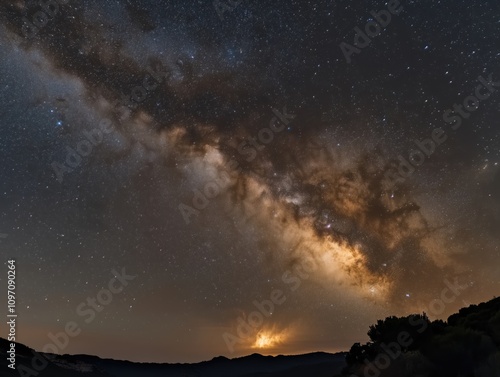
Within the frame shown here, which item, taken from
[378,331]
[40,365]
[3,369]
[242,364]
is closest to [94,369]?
[40,365]

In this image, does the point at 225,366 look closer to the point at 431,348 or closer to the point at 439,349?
the point at 431,348

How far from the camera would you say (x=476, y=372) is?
1471 centimetres

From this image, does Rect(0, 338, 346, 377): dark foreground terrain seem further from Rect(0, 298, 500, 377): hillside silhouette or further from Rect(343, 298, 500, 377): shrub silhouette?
Rect(343, 298, 500, 377): shrub silhouette

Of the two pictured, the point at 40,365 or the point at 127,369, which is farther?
the point at 127,369

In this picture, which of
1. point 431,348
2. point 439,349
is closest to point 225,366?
point 431,348

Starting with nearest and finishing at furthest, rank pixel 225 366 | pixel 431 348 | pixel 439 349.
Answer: pixel 439 349, pixel 431 348, pixel 225 366

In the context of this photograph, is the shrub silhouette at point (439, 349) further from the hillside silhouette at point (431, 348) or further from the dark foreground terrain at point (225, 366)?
the dark foreground terrain at point (225, 366)

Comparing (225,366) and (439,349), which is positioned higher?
(225,366)

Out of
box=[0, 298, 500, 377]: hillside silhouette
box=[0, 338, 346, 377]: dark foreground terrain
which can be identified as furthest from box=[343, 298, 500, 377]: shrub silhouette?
box=[0, 338, 346, 377]: dark foreground terrain

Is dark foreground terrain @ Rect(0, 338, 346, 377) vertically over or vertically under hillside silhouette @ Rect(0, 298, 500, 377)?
over

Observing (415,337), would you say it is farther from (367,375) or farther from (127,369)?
(127,369)

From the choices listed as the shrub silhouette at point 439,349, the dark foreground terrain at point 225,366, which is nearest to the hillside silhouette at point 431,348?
the shrub silhouette at point 439,349

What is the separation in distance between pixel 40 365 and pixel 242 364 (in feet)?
254

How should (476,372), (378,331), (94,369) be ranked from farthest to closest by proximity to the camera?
(94,369)
(378,331)
(476,372)
